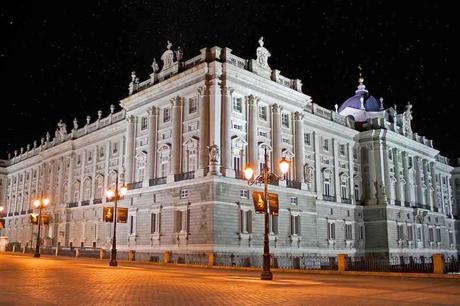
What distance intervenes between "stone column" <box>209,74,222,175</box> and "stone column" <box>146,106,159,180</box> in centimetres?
866

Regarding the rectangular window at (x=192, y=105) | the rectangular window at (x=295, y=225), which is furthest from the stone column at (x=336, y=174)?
the rectangular window at (x=192, y=105)

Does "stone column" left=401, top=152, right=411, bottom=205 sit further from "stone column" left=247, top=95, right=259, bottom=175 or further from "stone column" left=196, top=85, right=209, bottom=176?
"stone column" left=196, top=85, right=209, bottom=176

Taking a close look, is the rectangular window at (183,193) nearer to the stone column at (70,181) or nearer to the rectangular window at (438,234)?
the stone column at (70,181)

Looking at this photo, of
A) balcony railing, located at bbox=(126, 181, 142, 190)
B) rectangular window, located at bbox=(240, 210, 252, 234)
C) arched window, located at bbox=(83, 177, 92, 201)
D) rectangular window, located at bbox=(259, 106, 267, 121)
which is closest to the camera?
rectangular window, located at bbox=(240, 210, 252, 234)

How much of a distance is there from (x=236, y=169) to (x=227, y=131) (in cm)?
366

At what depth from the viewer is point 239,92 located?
45.9 meters

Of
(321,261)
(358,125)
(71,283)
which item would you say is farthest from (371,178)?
(71,283)

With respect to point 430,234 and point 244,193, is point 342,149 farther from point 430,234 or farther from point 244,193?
point 244,193

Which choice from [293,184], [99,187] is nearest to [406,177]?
[293,184]

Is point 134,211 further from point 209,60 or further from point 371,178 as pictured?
point 371,178

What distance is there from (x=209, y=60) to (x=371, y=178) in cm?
3327

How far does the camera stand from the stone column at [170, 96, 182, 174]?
45594 mm

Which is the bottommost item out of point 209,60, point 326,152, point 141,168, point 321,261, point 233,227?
point 321,261

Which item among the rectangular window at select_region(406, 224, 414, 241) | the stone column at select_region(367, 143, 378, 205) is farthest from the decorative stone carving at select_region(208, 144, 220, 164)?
the rectangular window at select_region(406, 224, 414, 241)
